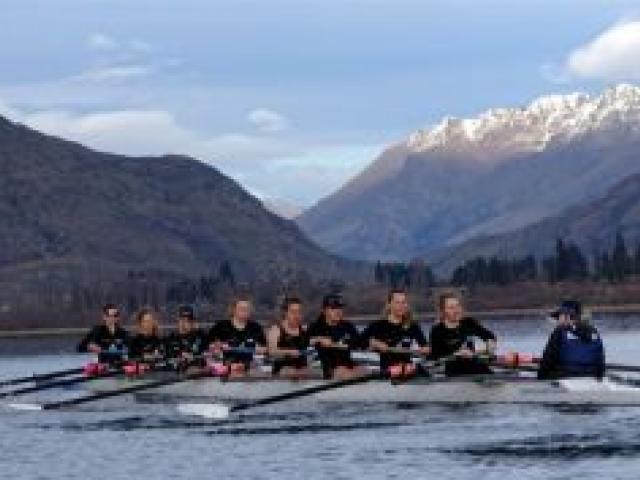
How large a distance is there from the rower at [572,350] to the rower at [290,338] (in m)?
8.34

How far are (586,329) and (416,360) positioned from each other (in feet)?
27.4

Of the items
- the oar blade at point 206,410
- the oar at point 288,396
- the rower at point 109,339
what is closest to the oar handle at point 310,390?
the oar at point 288,396

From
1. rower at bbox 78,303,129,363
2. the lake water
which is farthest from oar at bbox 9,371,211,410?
rower at bbox 78,303,129,363

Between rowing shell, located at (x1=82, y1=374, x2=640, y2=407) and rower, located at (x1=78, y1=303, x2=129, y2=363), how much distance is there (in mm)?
8112

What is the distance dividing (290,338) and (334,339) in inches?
73.3

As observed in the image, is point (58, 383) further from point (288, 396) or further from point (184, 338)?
point (288, 396)

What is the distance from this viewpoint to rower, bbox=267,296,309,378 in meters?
45.2

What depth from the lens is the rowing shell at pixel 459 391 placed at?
1496 inches

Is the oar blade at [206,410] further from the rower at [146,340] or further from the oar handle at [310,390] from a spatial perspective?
the rower at [146,340]

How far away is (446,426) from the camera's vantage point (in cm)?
3772

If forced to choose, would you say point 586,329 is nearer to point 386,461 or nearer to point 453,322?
point 453,322

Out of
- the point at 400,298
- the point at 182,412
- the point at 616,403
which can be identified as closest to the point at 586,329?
the point at 616,403

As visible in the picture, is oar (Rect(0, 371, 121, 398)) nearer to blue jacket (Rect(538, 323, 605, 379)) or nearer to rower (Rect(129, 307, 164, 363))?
rower (Rect(129, 307, 164, 363))

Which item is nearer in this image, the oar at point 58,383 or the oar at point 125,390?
the oar at point 125,390
